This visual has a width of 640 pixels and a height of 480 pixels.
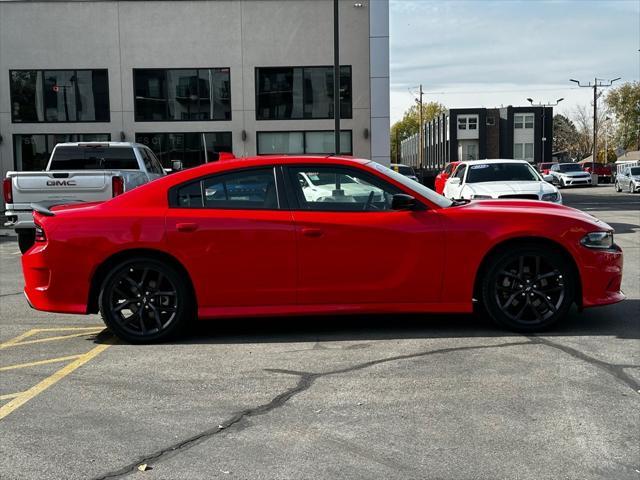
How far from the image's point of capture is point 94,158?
14.8m

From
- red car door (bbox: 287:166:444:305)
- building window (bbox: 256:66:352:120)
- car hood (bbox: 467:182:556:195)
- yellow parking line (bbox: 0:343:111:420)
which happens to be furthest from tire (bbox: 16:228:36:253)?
building window (bbox: 256:66:352:120)

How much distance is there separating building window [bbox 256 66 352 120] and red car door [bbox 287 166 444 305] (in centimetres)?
1953

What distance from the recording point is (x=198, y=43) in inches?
987

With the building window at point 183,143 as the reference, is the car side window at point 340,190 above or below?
below

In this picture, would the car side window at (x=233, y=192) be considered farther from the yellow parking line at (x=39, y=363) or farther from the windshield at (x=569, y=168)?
the windshield at (x=569, y=168)

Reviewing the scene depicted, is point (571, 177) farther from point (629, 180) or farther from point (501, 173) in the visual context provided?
point (501, 173)

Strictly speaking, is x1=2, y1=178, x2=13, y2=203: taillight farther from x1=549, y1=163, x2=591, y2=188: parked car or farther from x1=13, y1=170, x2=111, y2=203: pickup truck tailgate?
x1=549, y1=163, x2=591, y2=188: parked car

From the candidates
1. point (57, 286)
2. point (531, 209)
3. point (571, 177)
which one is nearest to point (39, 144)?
point (57, 286)

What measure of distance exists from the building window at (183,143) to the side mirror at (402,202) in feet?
64.8

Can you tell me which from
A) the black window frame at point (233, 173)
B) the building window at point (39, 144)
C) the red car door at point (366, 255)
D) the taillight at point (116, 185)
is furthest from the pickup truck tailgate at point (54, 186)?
the building window at point (39, 144)

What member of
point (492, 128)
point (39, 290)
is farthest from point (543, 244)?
point (492, 128)

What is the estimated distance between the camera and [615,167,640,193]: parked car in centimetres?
3931

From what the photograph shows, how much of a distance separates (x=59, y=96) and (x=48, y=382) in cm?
2231

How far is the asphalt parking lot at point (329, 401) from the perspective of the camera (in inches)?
148
